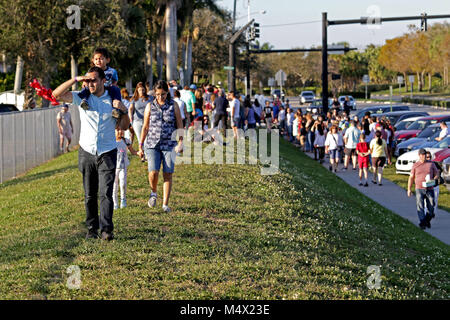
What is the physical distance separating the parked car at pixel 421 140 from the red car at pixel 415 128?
76 centimetres

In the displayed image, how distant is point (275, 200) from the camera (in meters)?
13.3

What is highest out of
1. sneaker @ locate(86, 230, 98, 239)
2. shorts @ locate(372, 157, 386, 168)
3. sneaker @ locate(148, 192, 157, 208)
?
shorts @ locate(372, 157, 386, 168)

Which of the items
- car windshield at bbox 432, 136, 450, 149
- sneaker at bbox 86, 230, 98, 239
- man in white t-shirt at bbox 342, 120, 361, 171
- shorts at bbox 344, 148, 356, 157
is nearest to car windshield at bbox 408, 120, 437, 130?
shorts at bbox 344, 148, 356, 157

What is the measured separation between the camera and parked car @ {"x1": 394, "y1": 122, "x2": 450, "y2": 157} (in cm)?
2534

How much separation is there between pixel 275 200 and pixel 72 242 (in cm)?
538

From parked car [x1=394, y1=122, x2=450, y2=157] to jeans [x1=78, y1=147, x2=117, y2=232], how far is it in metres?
17.6

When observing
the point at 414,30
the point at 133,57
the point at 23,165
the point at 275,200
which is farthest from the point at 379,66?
the point at 275,200

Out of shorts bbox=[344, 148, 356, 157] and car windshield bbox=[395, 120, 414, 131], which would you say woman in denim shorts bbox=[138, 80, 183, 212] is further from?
car windshield bbox=[395, 120, 414, 131]

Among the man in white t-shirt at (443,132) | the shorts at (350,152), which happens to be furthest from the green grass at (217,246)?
the shorts at (350,152)

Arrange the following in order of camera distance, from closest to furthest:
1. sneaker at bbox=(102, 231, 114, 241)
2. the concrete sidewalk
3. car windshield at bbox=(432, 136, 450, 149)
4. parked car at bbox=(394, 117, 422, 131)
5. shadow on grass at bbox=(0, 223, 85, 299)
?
shadow on grass at bbox=(0, 223, 85, 299)
sneaker at bbox=(102, 231, 114, 241)
the concrete sidewalk
car windshield at bbox=(432, 136, 450, 149)
parked car at bbox=(394, 117, 422, 131)

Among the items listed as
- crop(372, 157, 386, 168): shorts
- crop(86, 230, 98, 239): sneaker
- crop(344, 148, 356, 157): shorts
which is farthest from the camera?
crop(344, 148, 356, 157): shorts

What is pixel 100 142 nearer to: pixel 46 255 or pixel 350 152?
pixel 46 255

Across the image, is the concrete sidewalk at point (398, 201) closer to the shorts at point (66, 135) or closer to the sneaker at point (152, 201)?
the sneaker at point (152, 201)

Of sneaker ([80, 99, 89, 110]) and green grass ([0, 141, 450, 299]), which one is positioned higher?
sneaker ([80, 99, 89, 110])
